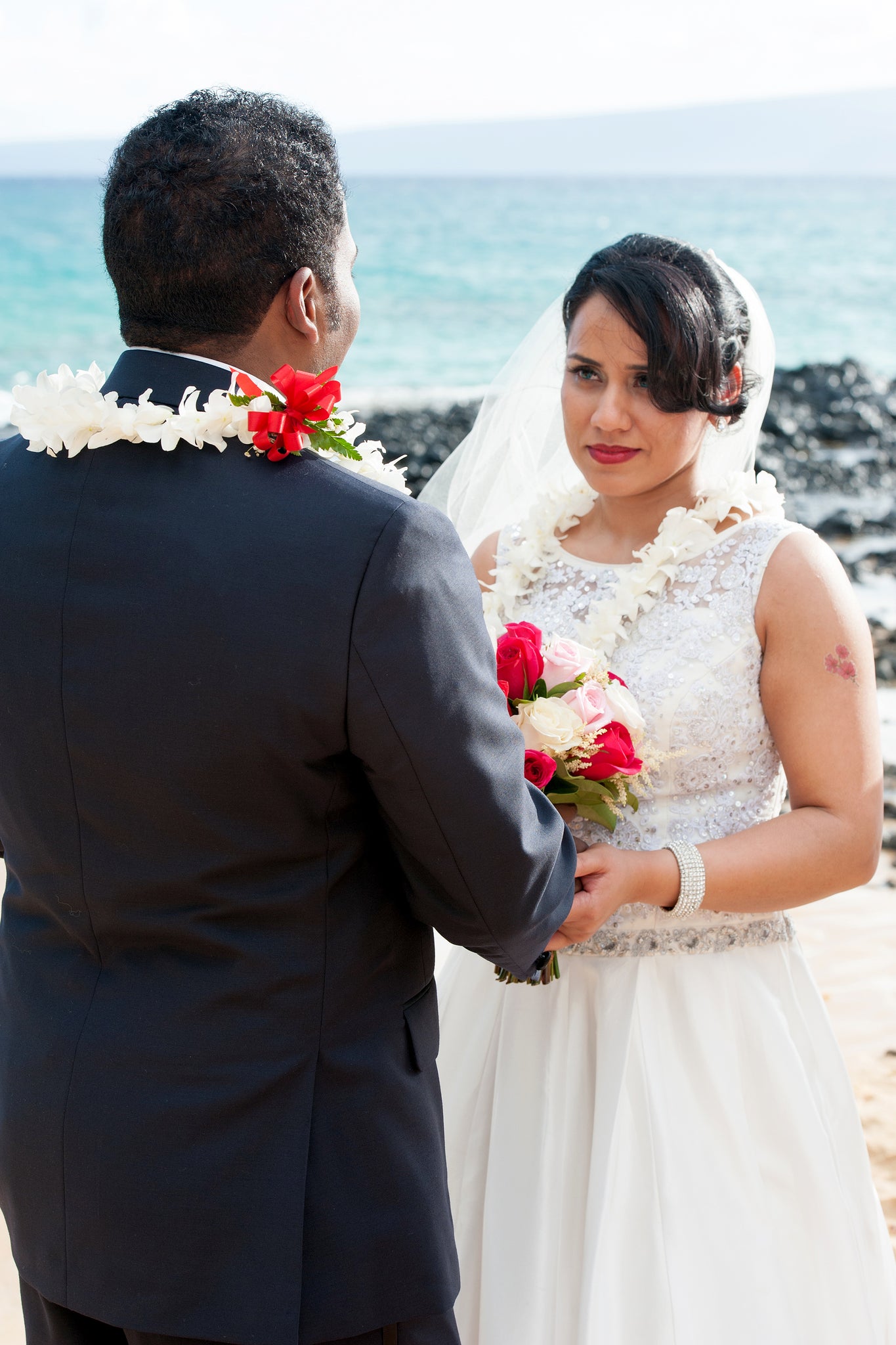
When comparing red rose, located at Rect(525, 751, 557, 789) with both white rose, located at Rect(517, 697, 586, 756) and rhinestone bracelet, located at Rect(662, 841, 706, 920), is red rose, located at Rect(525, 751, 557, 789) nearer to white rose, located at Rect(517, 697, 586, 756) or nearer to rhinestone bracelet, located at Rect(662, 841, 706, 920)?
white rose, located at Rect(517, 697, 586, 756)

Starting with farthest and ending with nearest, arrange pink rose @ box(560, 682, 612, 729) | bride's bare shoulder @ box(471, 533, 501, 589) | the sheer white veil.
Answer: the sheer white veil
bride's bare shoulder @ box(471, 533, 501, 589)
pink rose @ box(560, 682, 612, 729)

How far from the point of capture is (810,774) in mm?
2518

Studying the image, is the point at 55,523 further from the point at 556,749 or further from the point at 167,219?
the point at 556,749

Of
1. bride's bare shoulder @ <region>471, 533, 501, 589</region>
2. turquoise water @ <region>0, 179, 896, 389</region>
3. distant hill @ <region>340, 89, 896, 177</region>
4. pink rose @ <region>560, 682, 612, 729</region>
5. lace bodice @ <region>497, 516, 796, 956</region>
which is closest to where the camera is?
pink rose @ <region>560, 682, 612, 729</region>

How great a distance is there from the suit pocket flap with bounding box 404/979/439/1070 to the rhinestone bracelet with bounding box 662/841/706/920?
2.27 feet

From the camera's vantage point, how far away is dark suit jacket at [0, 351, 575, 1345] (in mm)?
1603

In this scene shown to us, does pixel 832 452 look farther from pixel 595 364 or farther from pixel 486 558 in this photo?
pixel 595 364

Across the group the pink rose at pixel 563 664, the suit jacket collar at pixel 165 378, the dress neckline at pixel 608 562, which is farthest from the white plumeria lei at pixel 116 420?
the dress neckline at pixel 608 562

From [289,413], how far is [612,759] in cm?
97

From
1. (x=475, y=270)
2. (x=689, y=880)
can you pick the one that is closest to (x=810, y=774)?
(x=689, y=880)

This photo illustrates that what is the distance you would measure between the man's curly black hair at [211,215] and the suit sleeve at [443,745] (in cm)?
40

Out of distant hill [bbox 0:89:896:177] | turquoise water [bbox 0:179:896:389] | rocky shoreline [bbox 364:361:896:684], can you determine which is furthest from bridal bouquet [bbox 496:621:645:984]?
distant hill [bbox 0:89:896:177]

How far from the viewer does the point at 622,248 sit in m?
2.79

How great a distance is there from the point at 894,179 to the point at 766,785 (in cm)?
11888
